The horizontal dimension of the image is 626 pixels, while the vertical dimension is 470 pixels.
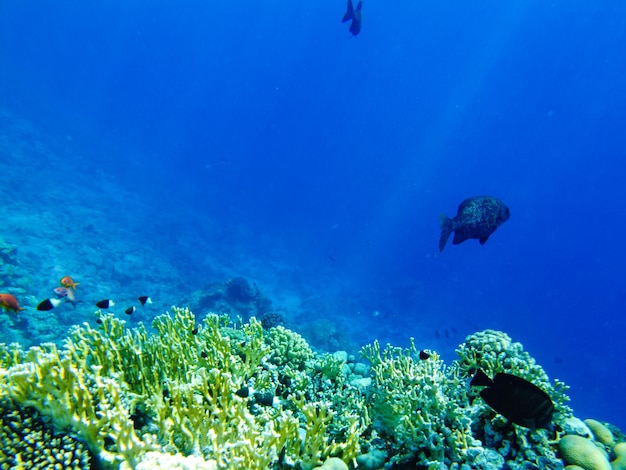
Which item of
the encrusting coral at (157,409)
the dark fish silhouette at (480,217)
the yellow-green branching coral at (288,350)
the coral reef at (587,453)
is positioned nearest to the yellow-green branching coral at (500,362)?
the coral reef at (587,453)

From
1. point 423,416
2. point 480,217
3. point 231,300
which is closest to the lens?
point 423,416

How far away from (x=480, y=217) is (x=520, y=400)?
5001 millimetres

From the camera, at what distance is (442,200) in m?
128

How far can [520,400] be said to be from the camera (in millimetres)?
2588

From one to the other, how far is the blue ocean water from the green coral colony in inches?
441

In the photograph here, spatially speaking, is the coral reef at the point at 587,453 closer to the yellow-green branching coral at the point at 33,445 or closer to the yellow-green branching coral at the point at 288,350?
the yellow-green branching coral at the point at 288,350

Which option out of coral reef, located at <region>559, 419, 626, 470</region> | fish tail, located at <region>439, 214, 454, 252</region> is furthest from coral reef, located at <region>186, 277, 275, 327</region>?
coral reef, located at <region>559, 419, 626, 470</region>

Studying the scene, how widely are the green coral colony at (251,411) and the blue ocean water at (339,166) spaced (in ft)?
36.8

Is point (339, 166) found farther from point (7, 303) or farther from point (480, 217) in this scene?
point (7, 303)

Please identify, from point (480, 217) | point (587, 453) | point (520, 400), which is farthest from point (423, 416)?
point (480, 217)

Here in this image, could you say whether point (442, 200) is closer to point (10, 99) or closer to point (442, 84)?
point (442, 84)

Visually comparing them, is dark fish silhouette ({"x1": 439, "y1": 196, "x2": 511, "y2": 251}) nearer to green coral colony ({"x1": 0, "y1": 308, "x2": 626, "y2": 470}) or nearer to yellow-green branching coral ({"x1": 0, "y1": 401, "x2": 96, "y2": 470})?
green coral colony ({"x1": 0, "y1": 308, "x2": 626, "y2": 470})

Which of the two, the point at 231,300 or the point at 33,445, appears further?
the point at 231,300

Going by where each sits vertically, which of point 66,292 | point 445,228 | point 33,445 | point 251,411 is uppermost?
point 445,228
